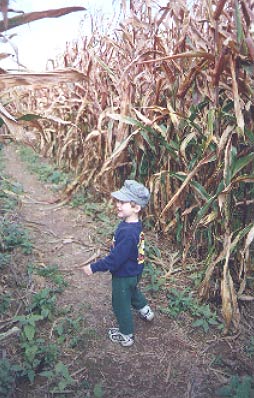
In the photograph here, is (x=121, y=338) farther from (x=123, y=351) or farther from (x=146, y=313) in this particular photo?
(x=146, y=313)

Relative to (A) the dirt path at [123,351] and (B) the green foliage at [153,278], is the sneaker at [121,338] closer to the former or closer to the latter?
(A) the dirt path at [123,351]

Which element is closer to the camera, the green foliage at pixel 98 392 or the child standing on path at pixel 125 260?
the green foliage at pixel 98 392

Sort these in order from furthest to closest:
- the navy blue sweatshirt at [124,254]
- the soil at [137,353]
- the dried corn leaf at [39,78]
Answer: the navy blue sweatshirt at [124,254] → the soil at [137,353] → the dried corn leaf at [39,78]

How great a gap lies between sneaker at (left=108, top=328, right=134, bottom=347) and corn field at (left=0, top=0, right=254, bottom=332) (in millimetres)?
488

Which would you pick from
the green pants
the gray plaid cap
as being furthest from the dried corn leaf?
the green pants

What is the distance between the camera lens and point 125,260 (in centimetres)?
175

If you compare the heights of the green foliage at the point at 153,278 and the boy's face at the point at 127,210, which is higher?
the boy's face at the point at 127,210

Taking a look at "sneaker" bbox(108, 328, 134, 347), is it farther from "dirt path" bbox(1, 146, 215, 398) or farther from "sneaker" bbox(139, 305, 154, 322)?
"sneaker" bbox(139, 305, 154, 322)

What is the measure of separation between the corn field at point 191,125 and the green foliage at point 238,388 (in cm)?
29

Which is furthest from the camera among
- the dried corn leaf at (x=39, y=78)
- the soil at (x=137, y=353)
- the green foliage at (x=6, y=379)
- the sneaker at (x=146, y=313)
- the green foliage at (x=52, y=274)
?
the green foliage at (x=52, y=274)

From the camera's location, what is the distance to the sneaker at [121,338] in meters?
1.81

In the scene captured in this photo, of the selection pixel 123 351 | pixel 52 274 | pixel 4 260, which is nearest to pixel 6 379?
pixel 123 351

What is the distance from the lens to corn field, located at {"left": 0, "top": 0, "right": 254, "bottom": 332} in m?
1.67

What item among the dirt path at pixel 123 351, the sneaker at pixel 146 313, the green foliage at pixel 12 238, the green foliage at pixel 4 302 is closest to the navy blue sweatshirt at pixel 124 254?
the sneaker at pixel 146 313
